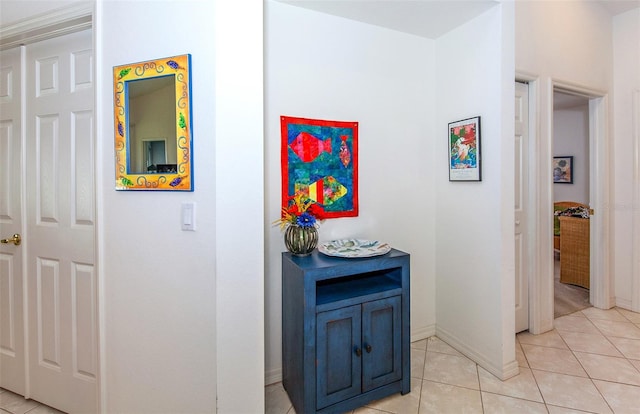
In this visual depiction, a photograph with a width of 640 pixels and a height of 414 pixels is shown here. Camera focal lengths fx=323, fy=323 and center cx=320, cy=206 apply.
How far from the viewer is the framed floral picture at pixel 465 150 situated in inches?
87.4

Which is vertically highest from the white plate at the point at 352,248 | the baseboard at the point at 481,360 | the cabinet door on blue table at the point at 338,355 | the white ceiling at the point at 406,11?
the white ceiling at the point at 406,11

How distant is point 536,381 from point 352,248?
4.72 feet

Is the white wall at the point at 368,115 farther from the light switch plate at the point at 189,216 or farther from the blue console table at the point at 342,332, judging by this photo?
the light switch plate at the point at 189,216

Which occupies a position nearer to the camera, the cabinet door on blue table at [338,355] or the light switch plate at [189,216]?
the light switch plate at [189,216]

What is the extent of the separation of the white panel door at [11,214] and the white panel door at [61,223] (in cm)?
8

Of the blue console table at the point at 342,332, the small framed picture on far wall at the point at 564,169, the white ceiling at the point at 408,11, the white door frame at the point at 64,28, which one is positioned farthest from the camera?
the small framed picture on far wall at the point at 564,169

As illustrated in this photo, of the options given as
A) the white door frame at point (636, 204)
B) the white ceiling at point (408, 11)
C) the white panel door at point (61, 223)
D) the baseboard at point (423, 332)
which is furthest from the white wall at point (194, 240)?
the white door frame at point (636, 204)

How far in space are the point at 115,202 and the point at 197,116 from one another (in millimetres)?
604

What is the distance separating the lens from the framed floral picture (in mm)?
2221

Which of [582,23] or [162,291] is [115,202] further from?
[582,23]

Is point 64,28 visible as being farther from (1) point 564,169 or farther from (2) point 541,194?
(1) point 564,169

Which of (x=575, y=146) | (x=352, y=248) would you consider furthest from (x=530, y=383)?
(x=575, y=146)

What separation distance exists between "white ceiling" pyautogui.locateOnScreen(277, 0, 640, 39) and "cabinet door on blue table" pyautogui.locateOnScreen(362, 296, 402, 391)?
186 centimetres

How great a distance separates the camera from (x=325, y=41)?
2209 millimetres
